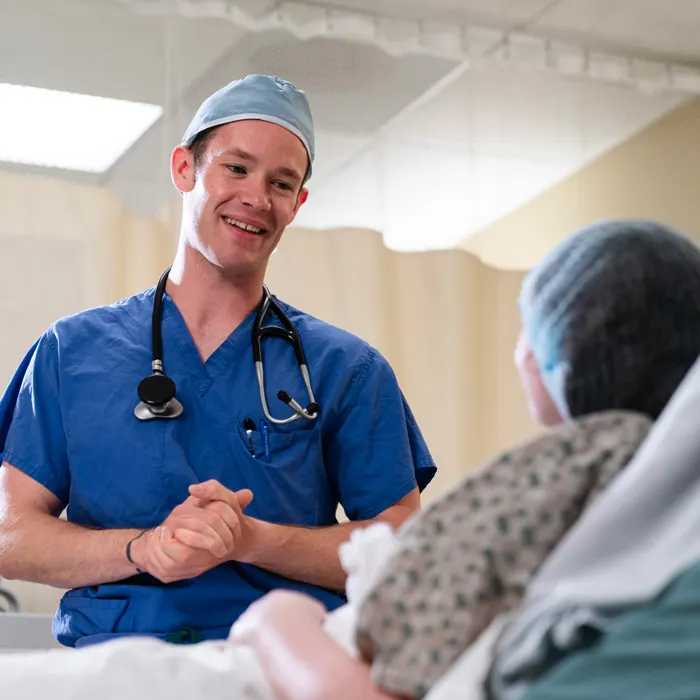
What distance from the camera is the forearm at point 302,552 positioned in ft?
5.03

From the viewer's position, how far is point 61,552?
1.55 m

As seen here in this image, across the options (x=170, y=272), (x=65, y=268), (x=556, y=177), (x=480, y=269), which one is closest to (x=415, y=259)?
(x=480, y=269)

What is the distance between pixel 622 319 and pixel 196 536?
74 cm

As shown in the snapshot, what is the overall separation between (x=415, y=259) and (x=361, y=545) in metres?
2.08

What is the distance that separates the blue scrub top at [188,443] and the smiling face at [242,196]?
113mm

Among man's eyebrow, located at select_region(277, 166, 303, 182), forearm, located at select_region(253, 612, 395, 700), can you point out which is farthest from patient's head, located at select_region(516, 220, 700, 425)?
man's eyebrow, located at select_region(277, 166, 303, 182)

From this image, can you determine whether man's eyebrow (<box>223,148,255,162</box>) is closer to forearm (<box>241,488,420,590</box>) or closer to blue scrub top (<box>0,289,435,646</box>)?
blue scrub top (<box>0,289,435,646</box>)

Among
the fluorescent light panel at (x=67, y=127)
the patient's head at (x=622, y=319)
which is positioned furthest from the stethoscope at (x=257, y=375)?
the fluorescent light panel at (x=67, y=127)

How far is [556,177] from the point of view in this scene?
3188 millimetres

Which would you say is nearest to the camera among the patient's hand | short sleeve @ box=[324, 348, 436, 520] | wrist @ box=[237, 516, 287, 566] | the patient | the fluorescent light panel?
the patient

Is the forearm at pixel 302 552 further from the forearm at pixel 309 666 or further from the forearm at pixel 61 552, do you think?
the forearm at pixel 309 666

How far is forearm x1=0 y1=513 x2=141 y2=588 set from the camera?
1.52 m

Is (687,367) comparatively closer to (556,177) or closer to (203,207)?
(203,207)

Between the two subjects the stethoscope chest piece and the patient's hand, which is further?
the stethoscope chest piece
